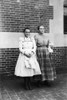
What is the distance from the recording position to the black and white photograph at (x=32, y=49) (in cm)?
630

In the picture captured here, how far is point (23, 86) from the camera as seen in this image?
688 centimetres

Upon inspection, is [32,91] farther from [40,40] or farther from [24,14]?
[24,14]

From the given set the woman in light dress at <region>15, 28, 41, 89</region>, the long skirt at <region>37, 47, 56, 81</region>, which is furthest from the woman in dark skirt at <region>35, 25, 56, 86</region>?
the woman in light dress at <region>15, 28, 41, 89</region>

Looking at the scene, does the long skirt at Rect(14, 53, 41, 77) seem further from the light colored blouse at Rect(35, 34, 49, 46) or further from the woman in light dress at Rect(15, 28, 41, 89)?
the light colored blouse at Rect(35, 34, 49, 46)

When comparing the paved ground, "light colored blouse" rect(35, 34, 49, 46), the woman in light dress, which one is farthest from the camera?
"light colored blouse" rect(35, 34, 49, 46)

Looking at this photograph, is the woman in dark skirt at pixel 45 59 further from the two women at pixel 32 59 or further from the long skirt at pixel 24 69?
the long skirt at pixel 24 69

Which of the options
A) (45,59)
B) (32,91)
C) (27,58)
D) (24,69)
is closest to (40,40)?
(45,59)

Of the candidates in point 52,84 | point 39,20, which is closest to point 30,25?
point 39,20

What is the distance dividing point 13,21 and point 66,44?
217 cm

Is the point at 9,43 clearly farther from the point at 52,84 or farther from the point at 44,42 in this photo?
the point at 52,84

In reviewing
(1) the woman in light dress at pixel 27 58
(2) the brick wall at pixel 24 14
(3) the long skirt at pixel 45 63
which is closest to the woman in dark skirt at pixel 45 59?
(3) the long skirt at pixel 45 63

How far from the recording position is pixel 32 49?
6.36 metres

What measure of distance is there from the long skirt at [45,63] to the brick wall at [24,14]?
141 centimetres

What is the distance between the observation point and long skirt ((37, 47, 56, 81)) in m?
6.72
